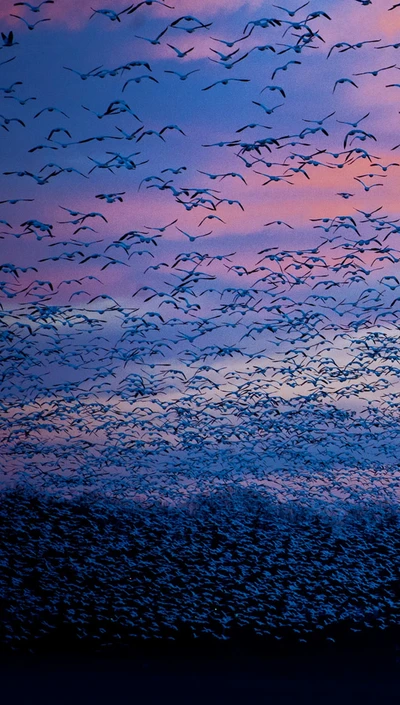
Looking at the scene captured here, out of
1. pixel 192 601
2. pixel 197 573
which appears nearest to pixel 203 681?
pixel 192 601

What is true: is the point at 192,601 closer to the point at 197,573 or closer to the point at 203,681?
the point at 197,573

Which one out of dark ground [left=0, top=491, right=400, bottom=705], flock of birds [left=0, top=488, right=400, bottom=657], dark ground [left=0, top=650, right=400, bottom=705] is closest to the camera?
dark ground [left=0, top=650, right=400, bottom=705]

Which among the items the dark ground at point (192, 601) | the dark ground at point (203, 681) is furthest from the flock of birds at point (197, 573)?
the dark ground at point (203, 681)

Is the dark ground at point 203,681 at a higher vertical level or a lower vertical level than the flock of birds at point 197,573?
lower

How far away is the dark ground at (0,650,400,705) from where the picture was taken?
35906mm

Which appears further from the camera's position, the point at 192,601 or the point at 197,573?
the point at 197,573

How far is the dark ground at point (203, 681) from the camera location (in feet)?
118

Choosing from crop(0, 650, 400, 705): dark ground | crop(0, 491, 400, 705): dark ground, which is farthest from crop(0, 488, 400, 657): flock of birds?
crop(0, 650, 400, 705): dark ground

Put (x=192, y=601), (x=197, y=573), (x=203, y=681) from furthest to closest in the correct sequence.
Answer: (x=197, y=573) < (x=192, y=601) < (x=203, y=681)

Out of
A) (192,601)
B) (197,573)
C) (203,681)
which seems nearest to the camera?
(203,681)

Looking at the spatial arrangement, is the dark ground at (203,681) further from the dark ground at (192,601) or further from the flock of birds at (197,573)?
the flock of birds at (197,573)

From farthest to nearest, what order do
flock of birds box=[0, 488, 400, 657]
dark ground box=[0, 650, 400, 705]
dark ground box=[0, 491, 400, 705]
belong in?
flock of birds box=[0, 488, 400, 657] < dark ground box=[0, 491, 400, 705] < dark ground box=[0, 650, 400, 705]

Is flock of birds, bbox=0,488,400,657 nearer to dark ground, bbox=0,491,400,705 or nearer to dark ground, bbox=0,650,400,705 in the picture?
dark ground, bbox=0,491,400,705

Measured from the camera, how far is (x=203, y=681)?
3722 cm
